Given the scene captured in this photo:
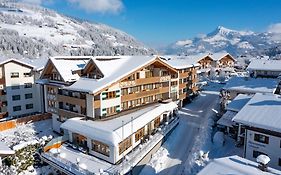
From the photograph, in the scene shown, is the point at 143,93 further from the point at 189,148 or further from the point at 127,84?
the point at 189,148

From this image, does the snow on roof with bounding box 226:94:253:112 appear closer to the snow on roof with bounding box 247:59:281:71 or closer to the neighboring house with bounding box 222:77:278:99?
the neighboring house with bounding box 222:77:278:99

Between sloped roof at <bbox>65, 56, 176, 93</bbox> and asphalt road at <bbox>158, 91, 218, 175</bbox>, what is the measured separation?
1081 cm

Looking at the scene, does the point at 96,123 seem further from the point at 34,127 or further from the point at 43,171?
the point at 34,127

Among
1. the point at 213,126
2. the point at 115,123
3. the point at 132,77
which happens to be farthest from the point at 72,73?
the point at 213,126

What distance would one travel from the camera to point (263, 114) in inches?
942

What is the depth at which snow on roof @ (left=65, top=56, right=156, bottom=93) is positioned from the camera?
31.9 m

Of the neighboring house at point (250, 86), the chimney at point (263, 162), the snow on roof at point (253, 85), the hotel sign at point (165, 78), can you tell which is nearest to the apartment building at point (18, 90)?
the hotel sign at point (165, 78)

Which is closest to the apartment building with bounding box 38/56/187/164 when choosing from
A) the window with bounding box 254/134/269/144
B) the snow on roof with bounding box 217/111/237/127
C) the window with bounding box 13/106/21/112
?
the snow on roof with bounding box 217/111/237/127

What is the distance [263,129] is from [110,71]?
2057 centimetres

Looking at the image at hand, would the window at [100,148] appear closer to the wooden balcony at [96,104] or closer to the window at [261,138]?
the wooden balcony at [96,104]

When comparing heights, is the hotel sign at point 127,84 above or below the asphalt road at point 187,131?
above

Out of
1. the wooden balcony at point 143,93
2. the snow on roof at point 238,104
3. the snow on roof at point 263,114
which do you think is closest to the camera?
the snow on roof at point 263,114

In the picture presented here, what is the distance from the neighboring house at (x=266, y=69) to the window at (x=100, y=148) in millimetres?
35536

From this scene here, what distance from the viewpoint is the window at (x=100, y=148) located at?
1067 inches
